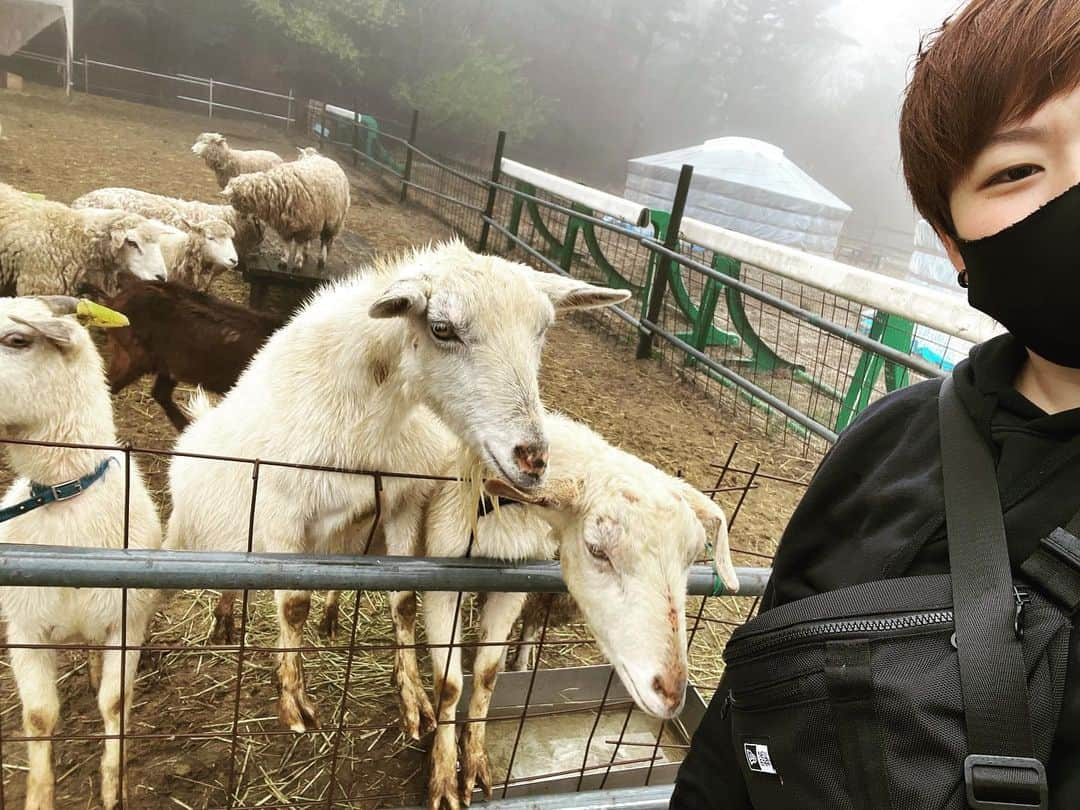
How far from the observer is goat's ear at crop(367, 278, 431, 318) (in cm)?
187

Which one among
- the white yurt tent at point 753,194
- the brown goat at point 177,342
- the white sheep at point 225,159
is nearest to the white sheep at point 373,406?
the brown goat at point 177,342

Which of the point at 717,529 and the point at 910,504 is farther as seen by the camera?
the point at 717,529

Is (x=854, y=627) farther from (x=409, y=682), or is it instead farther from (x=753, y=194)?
(x=753, y=194)

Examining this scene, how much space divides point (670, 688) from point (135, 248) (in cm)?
572

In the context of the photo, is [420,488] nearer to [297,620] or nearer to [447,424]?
[447,424]

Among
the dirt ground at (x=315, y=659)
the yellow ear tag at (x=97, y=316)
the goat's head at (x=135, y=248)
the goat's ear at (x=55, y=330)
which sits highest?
the goat's ear at (x=55, y=330)

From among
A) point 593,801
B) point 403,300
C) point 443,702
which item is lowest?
point 443,702

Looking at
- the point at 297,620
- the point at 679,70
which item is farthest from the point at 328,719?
the point at 679,70

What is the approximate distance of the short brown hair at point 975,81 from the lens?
731 mm

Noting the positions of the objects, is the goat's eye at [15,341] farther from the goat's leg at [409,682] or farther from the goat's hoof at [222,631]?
the goat's leg at [409,682]

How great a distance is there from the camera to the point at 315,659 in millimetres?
2852

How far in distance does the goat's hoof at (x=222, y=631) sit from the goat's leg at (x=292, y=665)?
26.8 inches

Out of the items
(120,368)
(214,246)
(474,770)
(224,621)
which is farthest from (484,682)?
(214,246)

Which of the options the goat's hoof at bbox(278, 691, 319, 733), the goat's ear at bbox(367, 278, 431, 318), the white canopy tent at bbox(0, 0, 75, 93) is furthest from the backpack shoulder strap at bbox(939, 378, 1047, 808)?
the white canopy tent at bbox(0, 0, 75, 93)
